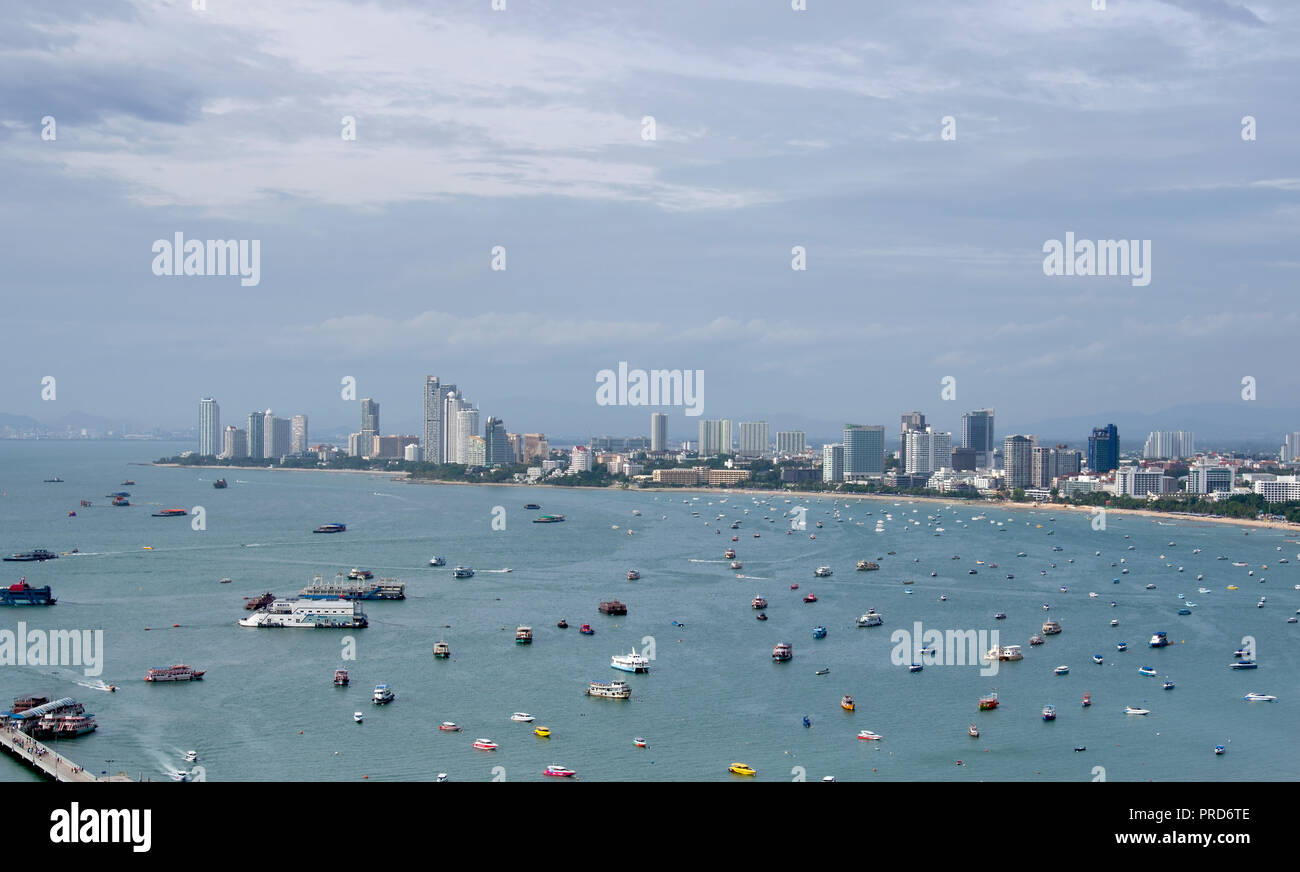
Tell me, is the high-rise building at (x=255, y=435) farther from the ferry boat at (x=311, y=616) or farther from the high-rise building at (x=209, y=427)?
the ferry boat at (x=311, y=616)

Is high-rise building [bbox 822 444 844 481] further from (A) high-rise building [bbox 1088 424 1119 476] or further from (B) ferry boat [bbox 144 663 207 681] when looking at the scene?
(B) ferry boat [bbox 144 663 207 681]

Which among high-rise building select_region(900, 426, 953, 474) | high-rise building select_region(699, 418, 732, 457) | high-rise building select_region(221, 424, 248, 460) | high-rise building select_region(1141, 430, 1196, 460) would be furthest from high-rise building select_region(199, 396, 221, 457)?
high-rise building select_region(1141, 430, 1196, 460)

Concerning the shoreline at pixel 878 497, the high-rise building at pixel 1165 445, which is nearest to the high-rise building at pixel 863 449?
the shoreline at pixel 878 497

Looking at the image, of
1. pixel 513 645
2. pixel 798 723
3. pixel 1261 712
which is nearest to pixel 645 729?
pixel 798 723

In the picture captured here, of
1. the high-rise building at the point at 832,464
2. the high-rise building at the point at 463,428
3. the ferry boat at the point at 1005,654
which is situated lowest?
the ferry boat at the point at 1005,654

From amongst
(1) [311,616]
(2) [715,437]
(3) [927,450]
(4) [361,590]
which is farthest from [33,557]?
(2) [715,437]

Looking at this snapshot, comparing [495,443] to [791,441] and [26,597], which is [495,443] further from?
[26,597]
